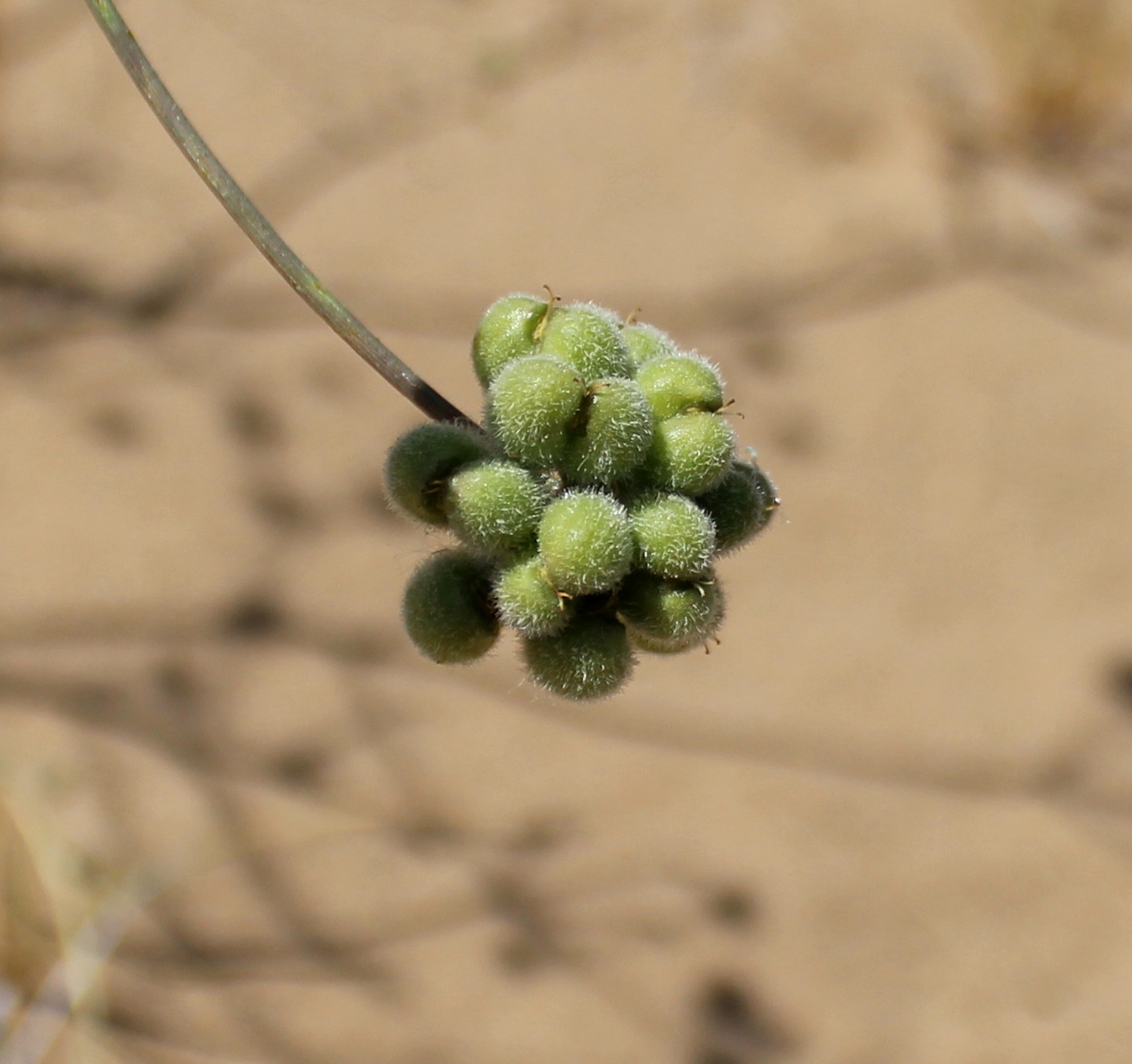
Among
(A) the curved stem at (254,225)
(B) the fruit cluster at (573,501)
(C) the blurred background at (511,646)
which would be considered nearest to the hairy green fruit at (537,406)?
(B) the fruit cluster at (573,501)

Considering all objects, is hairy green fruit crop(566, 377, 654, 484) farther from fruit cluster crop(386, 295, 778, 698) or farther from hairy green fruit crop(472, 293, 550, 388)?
hairy green fruit crop(472, 293, 550, 388)

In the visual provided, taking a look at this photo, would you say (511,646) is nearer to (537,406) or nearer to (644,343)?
(644,343)

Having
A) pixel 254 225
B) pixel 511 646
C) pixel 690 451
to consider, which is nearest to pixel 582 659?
pixel 690 451

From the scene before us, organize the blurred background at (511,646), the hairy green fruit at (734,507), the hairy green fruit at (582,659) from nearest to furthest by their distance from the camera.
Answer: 1. the hairy green fruit at (582,659)
2. the hairy green fruit at (734,507)
3. the blurred background at (511,646)

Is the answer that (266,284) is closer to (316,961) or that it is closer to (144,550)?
(144,550)

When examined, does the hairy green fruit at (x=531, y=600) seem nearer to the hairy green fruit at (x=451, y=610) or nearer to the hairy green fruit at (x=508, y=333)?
the hairy green fruit at (x=451, y=610)
